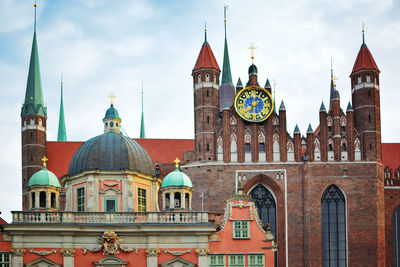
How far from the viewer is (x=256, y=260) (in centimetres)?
5916

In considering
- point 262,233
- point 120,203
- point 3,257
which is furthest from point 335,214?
point 3,257

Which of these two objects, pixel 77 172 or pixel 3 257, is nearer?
pixel 3 257

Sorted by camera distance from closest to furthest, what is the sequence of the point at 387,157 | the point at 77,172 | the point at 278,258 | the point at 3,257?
the point at 3,257 < the point at 77,172 < the point at 278,258 < the point at 387,157

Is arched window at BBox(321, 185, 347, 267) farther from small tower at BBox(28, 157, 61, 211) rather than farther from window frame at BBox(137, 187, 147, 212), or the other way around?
small tower at BBox(28, 157, 61, 211)

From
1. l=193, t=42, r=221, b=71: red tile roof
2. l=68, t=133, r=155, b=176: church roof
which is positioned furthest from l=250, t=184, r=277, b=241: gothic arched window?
l=68, t=133, r=155, b=176: church roof

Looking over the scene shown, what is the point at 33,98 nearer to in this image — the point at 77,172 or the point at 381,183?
the point at 77,172

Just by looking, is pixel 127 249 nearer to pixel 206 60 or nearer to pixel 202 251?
pixel 202 251

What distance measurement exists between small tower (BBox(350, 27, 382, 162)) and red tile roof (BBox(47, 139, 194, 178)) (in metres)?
16.6

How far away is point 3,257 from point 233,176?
23194 millimetres

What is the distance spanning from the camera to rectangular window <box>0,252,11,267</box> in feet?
190

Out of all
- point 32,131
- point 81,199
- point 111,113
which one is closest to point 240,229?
point 81,199

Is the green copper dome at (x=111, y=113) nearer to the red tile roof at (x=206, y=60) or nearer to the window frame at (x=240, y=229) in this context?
the red tile roof at (x=206, y=60)

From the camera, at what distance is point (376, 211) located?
73562 mm

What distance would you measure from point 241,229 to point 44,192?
1373cm
